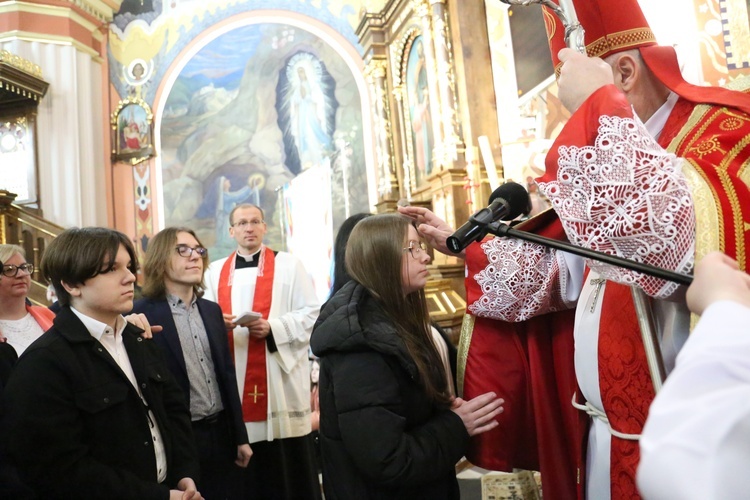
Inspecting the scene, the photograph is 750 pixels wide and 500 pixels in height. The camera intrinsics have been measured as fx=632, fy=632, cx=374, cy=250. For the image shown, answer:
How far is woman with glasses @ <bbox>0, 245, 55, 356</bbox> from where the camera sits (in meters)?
2.85

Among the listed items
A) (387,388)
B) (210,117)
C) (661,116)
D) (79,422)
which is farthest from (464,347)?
(210,117)

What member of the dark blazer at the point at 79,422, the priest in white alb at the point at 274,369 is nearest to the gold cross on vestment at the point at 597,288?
the dark blazer at the point at 79,422

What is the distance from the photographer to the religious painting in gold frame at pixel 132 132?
11.5m

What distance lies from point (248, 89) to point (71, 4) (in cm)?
328

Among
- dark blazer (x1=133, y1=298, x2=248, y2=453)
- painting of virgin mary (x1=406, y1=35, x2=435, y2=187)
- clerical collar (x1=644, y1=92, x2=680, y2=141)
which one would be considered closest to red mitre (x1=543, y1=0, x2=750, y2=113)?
clerical collar (x1=644, y1=92, x2=680, y2=141)

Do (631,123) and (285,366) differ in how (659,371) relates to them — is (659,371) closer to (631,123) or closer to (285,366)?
(631,123)

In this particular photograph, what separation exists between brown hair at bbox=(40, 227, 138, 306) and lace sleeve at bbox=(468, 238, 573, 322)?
1252 millimetres

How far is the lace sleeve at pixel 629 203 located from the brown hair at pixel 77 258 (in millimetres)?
1548

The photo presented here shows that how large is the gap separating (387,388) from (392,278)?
36 centimetres

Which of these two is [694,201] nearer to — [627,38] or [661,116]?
[661,116]

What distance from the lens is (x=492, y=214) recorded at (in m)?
1.35

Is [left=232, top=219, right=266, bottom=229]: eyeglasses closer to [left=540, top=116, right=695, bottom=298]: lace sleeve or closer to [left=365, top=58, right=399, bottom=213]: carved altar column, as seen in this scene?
[left=540, top=116, right=695, bottom=298]: lace sleeve

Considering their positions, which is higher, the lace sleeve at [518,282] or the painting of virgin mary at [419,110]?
the painting of virgin mary at [419,110]

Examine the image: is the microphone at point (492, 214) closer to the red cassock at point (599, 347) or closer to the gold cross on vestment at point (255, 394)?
the red cassock at point (599, 347)
